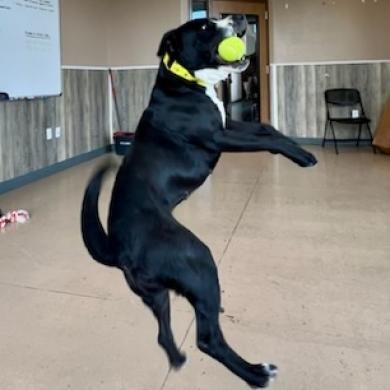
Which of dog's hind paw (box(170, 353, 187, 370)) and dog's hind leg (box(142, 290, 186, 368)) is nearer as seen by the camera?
dog's hind leg (box(142, 290, 186, 368))

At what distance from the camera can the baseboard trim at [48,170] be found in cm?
475

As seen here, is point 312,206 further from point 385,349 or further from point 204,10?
point 204,10

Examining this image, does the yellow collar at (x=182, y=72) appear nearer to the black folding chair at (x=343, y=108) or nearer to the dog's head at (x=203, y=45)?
the dog's head at (x=203, y=45)

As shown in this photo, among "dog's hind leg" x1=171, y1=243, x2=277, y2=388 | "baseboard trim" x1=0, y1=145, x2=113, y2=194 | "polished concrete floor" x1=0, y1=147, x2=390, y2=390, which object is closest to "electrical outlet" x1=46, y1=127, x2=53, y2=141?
"baseboard trim" x1=0, y1=145, x2=113, y2=194

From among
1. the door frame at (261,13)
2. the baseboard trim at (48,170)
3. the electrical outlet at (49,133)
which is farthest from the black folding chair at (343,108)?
the electrical outlet at (49,133)

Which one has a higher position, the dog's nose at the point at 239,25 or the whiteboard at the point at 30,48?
the whiteboard at the point at 30,48

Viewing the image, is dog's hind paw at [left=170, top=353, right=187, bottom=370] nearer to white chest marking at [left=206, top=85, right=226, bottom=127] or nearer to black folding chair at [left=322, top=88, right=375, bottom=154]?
white chest marking at [left=206, top=85, right=226, bottom=127]

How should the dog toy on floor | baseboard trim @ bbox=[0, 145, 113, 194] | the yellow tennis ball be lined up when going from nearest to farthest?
the yellow tennis ball < the dog toy on floor < baseboard trim @ bbox=[0, 145, 113, 194]

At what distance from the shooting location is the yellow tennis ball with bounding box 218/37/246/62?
3.51ft

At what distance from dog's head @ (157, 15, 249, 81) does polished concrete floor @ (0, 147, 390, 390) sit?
3.57ft

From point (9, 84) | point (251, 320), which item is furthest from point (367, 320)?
point (9, 84)

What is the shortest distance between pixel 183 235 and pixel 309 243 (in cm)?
212

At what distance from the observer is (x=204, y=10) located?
7.04 m

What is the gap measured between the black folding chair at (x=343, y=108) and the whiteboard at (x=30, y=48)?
3624mm
